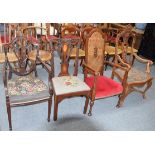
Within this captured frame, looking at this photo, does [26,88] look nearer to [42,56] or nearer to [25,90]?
[25,90]

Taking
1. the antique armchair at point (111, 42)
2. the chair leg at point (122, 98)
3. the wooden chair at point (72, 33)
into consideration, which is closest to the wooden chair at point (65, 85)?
the chair leg at point (122, 98)

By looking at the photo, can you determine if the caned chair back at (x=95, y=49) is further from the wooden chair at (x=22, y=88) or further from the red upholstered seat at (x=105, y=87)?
the wooden chair at (x=22, y=88)

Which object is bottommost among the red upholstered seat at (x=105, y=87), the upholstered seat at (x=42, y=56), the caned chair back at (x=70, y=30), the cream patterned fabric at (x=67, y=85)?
the red upholstered seat at (x=105, y=87)

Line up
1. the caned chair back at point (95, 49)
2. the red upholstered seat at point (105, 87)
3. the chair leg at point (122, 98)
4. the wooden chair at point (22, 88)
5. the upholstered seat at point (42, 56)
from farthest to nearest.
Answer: the upholstered seat at point (42, 56)
the chair leg at point (122, 98)
the caned chair back at point (95, 49)
the red upholstered seat at point (105, 87)
the wooden chair at point (22, 88)

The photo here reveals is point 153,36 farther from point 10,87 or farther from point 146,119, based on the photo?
point 10,87

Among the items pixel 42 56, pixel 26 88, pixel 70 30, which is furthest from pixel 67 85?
pixel 70 30

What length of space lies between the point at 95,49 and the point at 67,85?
0.68 metres

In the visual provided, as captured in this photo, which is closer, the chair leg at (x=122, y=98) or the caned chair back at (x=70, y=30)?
the chair leg at (x=122, y=98)

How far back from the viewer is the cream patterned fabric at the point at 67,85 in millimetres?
2346

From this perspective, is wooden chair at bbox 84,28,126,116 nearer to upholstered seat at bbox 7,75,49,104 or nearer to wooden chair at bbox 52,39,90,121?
wooden chair at bbox 52,39,90,121

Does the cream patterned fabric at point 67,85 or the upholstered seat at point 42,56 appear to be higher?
the upholstered seat at point 42,56

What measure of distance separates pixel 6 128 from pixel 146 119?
5.88 feet

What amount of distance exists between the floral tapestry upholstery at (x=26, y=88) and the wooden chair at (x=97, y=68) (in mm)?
611

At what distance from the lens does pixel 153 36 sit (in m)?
4.61
